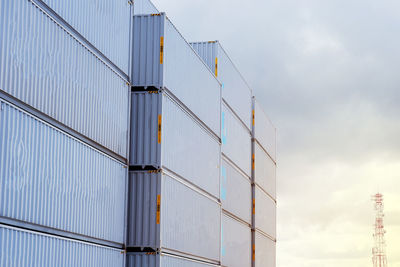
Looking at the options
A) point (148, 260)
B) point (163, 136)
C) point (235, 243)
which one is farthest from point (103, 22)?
point (235, 243)

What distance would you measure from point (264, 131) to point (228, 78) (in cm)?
1071

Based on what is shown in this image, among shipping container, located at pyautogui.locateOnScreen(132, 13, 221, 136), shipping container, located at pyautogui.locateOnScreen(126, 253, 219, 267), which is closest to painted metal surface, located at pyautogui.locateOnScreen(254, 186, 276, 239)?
shipping container, located at pyautogui.locateOnScreen(132, 13, 221, 136)

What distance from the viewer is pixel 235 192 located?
36.3m

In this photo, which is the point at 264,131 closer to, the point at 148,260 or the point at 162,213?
the point at 162,213

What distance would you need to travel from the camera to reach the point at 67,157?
685 inches

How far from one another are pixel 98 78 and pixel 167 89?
14.4 ft

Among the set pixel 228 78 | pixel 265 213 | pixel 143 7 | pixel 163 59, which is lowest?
pixel 265 213

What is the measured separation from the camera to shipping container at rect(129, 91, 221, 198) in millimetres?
22641

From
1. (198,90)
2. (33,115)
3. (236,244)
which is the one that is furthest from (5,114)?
(236,244)

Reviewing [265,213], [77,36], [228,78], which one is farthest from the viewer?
[265,213]

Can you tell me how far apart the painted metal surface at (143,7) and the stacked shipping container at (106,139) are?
0.04m

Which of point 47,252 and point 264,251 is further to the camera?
point 264,251

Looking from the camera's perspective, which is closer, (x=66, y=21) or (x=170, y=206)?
(x=66, y=21)

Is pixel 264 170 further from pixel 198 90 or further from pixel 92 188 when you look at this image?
pixel 92 188
